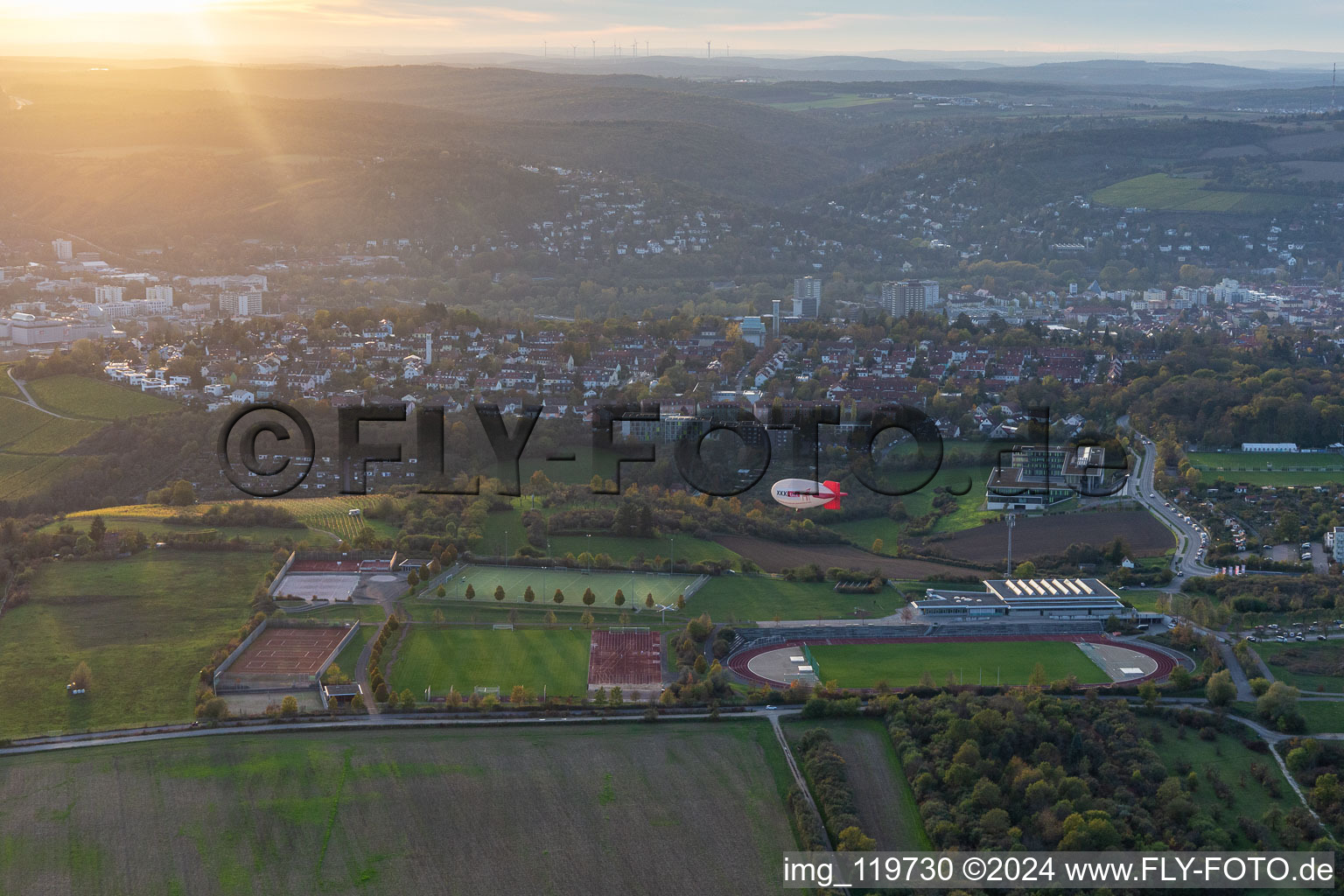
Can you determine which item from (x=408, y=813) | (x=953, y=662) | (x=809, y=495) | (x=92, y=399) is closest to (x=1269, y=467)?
(x=809, y=495)

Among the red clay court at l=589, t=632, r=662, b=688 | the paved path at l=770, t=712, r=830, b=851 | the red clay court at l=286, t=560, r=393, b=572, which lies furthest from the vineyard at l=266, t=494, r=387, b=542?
the paved path at l=770, t=712, r=830, b=851

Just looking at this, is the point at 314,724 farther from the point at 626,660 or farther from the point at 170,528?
the point at 170,528

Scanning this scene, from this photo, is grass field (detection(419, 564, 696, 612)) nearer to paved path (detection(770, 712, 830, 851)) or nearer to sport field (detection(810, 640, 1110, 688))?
sport field (detection(810, 640, 1110, 688))

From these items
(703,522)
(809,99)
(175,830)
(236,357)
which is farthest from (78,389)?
(809,99)

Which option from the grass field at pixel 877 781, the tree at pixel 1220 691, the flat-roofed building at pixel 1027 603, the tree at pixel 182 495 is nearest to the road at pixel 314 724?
the grass field at pixel 877 781

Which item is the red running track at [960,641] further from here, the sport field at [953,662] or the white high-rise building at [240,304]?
the white high-rise building at [240,304]
